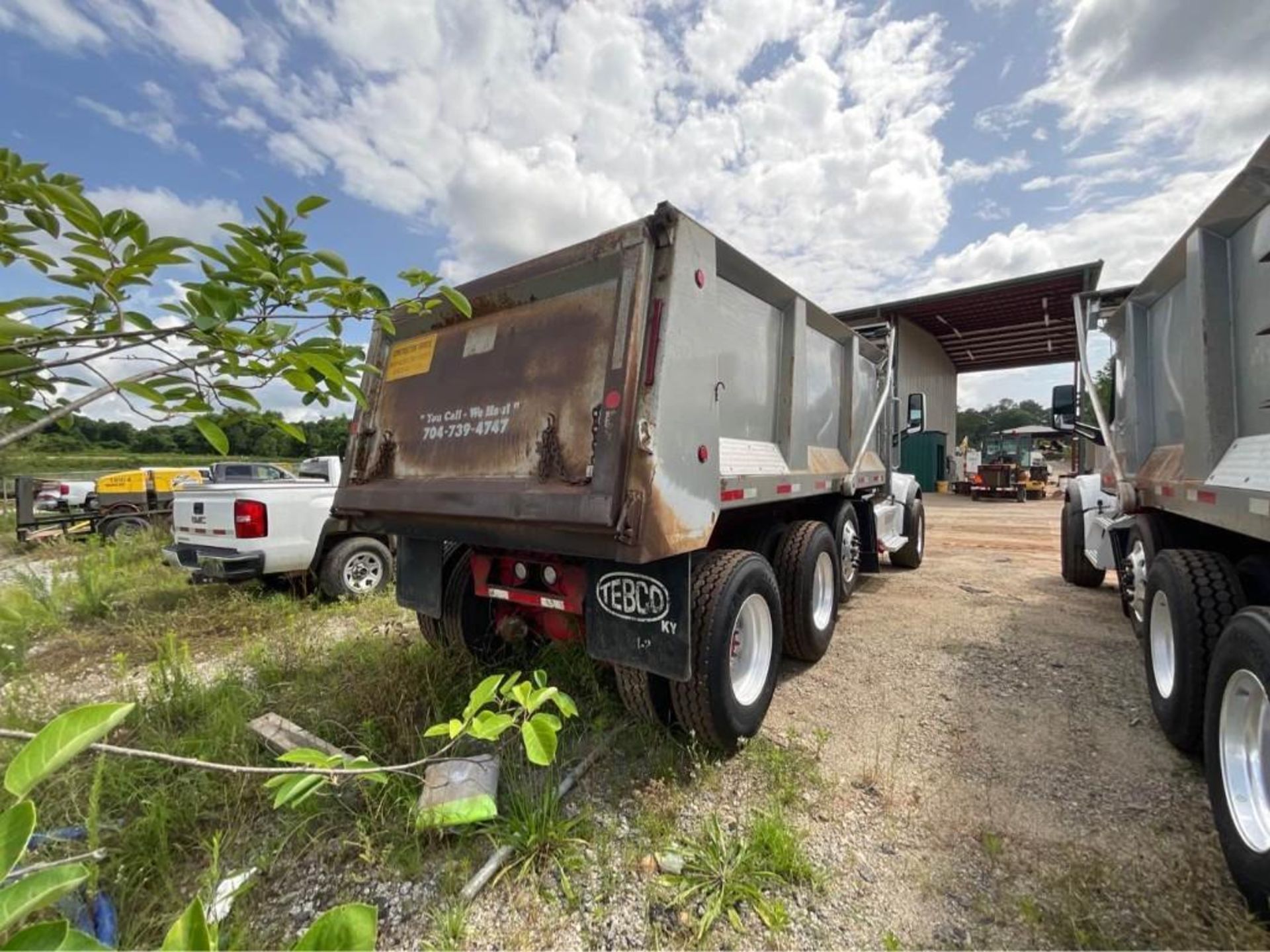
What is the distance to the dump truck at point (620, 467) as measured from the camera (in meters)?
2.69

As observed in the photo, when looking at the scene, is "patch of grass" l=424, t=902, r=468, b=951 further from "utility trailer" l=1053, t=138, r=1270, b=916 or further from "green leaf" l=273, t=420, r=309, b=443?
"utility trailer" l=1053, t=138, r=1270, b=916

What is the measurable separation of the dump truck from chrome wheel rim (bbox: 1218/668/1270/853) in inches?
74.4

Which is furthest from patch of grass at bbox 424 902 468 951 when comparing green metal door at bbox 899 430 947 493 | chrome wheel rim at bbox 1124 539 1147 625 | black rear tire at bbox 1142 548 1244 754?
green metal door at bbox 899 430 947 493

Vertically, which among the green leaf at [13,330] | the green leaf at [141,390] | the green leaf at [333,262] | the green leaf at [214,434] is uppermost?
the green leaf at [333,262]

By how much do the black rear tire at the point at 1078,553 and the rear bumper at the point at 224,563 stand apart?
8.76 m

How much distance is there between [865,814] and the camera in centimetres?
262

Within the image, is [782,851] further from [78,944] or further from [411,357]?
[411,357]

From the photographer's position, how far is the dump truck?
269 cm

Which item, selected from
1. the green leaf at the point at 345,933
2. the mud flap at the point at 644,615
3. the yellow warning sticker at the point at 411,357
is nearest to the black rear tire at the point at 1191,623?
the mud flap at the point at 644,615

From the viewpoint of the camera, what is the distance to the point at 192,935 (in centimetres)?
71

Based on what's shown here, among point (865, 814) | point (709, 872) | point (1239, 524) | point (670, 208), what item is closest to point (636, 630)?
point (709, 872)

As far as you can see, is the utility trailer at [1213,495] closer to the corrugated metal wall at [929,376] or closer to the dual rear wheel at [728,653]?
the dual rear wheel at [728,653]

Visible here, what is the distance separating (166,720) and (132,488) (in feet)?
46.0

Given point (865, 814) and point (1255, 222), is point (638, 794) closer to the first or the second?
point (865, 814)
